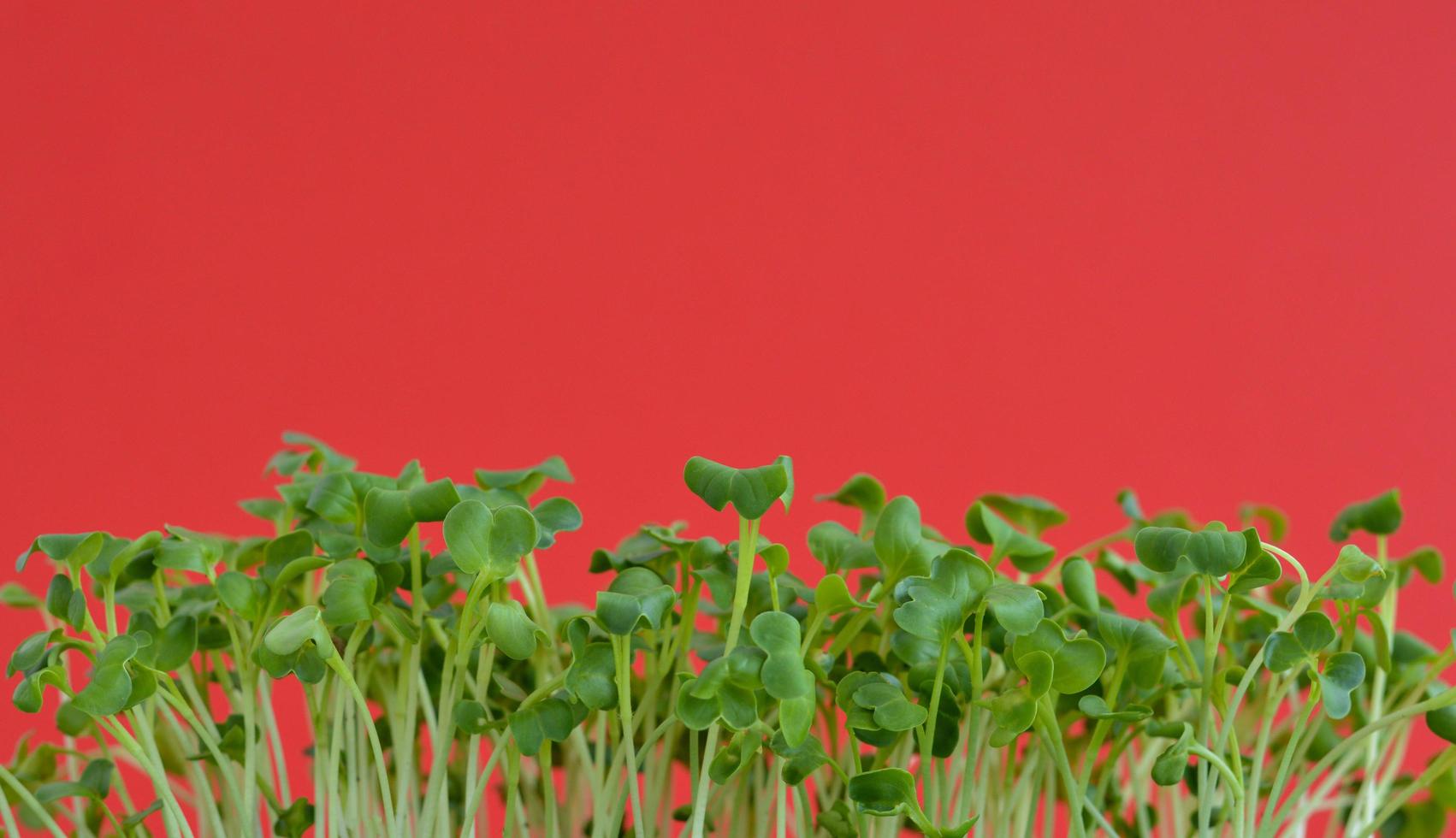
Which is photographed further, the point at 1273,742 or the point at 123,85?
the point at 123,85

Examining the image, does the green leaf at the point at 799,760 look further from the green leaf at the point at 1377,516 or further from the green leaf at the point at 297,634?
the green leaf at the point at 1377,516

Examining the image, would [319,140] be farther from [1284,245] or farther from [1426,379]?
[1426,379]

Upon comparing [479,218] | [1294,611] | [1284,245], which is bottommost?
[1294,611]

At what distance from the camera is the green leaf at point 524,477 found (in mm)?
709

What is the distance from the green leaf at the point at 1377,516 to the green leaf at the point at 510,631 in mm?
507

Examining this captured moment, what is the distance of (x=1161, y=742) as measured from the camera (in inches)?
32.4

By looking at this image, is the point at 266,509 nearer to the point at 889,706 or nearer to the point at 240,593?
the point at 240,593

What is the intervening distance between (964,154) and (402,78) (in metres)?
0.77

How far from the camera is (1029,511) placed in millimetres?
812

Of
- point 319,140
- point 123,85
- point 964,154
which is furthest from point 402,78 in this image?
point 964,154

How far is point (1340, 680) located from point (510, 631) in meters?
0.40

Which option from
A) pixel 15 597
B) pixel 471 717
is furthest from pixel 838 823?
pixel 15 597

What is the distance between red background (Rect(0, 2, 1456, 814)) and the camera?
164 cm

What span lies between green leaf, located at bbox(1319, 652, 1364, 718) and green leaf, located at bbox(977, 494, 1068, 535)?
0.64 ft
